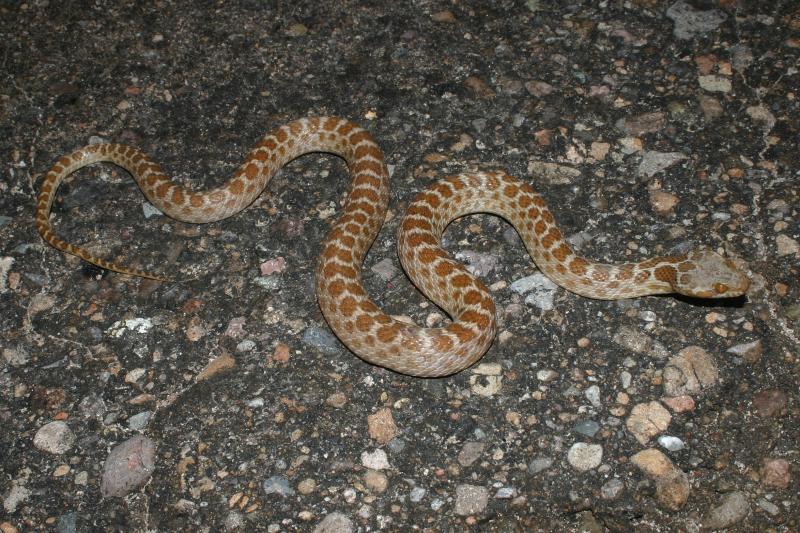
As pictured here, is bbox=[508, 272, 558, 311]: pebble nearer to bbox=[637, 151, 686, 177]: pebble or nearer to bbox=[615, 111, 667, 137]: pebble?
bbox=[637, 151, 686, 177]: pebble

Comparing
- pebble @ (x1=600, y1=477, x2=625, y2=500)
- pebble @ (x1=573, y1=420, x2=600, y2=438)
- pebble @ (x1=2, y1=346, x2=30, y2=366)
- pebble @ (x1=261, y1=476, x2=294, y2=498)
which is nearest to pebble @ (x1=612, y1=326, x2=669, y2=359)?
pebble @ (x1=573, y1=420, x2=600, y2=438)

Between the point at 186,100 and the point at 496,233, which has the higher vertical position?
the point at 186,100

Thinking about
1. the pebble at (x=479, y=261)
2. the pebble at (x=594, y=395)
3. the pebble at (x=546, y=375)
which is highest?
the pebble at (x=479, y=261)

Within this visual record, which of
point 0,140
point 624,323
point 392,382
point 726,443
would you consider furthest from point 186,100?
point 726,443

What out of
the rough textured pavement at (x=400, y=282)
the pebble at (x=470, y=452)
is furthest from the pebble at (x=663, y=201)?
the pebble at (x=470, y=452)

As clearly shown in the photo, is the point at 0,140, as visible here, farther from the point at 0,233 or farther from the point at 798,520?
the point at 798,520

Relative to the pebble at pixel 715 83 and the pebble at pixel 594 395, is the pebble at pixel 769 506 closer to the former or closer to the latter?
the pebble at pixel 594 395
